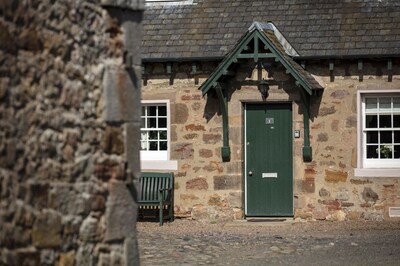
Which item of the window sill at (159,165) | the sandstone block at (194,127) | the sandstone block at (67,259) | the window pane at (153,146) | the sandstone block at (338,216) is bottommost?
the sandstone block at (338,216)

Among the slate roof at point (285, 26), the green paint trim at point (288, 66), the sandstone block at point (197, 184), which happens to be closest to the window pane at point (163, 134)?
the sandstone block at point (197, 184)

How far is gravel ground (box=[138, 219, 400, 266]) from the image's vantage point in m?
15.0

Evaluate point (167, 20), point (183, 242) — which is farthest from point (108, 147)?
point (167, 20)

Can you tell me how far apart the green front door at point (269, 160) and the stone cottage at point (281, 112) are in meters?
0.02

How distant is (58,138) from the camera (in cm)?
882

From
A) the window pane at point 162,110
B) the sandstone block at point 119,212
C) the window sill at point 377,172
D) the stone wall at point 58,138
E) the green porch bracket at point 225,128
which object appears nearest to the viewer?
the stone wall at point 58,138

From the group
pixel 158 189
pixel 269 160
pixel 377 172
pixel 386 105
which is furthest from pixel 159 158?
pixel 386 105

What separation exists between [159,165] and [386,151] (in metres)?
4.39

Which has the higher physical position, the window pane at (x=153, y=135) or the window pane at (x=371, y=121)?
the window pane at (x=371, y=121)

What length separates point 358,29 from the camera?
21.3m

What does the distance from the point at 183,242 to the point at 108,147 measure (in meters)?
8.15

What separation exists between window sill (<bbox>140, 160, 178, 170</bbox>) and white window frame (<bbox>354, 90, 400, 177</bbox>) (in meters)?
3.55

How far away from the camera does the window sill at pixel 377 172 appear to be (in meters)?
20.4

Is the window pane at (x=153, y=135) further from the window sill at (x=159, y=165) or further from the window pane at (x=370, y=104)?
the window pane at (x=370, y=104)
